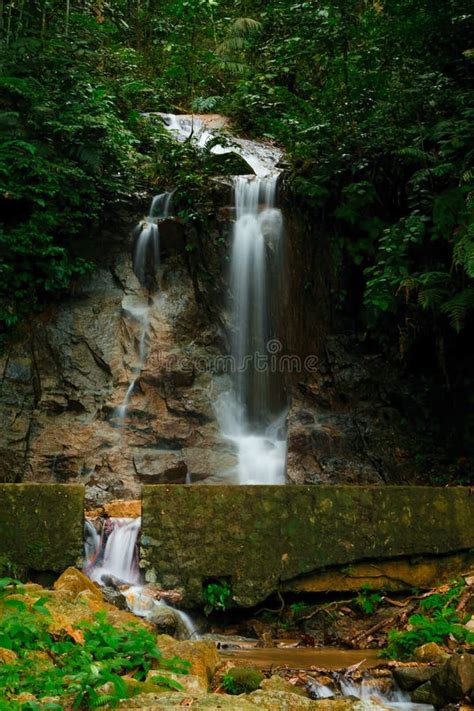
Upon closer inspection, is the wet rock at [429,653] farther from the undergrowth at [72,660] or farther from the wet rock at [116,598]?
the wet rock at [116,598]

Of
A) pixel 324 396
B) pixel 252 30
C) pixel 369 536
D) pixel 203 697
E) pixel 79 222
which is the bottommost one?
pixel 203 697

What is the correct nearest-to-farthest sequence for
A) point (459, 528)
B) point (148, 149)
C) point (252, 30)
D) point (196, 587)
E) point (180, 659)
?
point (180, 659), point (196, 587), point (459, 528), point (148, 149), point (252, 30)

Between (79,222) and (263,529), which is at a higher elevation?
(79,222)

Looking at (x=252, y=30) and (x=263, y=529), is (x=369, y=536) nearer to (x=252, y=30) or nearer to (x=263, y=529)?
(x=263, y=529)

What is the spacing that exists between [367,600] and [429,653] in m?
1.31

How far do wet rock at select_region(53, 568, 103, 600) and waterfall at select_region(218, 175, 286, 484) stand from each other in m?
4.04

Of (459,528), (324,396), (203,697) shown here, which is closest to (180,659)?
(203,697)

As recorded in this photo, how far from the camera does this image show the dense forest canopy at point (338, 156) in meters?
7.95

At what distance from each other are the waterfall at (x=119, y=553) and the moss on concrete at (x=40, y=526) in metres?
0.45

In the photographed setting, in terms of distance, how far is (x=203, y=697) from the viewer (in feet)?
10.3

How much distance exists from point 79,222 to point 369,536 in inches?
236

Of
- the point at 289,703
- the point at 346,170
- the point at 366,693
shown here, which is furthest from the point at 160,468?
the point at 289,703

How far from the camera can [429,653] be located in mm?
4355

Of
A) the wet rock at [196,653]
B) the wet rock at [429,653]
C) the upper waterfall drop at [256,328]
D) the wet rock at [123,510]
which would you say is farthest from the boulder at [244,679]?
the upper waterfall drop at [256,328]
